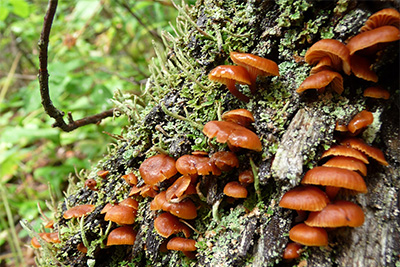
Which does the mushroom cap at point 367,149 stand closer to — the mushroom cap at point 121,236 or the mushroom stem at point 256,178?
the mushroom stem at point 256,178

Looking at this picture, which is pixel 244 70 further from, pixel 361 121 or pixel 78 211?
pixel 78 211

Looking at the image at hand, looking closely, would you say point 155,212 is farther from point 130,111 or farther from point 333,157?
point 333,157

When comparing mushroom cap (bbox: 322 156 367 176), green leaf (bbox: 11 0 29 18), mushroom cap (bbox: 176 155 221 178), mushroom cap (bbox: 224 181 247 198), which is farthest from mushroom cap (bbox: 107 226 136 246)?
green leaf (bbox: 11 0 29 18)

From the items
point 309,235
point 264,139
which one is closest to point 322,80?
point 264,139

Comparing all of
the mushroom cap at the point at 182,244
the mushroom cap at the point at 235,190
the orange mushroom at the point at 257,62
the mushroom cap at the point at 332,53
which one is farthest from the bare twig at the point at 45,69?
the mushroom cap at the point at 332,53

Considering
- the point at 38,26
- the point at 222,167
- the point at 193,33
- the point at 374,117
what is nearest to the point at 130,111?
the point at 193,33
